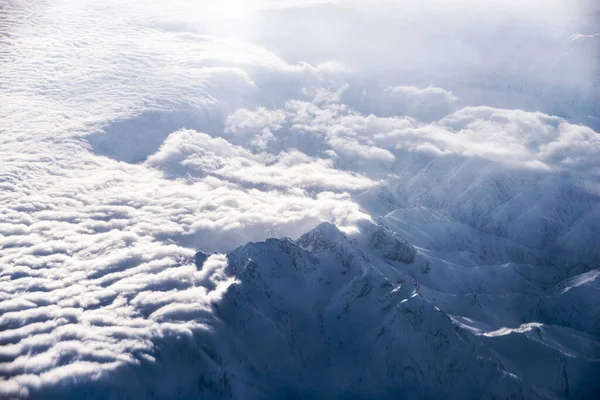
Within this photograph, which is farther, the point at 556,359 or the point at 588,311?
the point at 588,311

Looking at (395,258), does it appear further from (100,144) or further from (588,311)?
(100,144)

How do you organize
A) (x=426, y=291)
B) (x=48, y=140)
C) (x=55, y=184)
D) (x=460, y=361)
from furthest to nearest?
(x=48, y=140), (x=55, y=184), (x=426, y=291), (x=460, y=361)

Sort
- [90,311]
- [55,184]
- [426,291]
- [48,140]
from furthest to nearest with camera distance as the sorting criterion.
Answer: [48,140]
[55,184]
[426,291]
[90,311]

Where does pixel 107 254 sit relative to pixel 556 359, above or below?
above

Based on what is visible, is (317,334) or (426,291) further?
(426,291)

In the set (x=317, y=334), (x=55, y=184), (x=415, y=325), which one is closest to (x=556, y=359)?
(x=415, y=325)

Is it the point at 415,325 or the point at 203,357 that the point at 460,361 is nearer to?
the point at 415,325

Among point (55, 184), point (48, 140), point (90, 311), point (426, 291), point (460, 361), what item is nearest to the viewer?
point (90, 311)

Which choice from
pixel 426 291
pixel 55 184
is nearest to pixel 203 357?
pixel 426 291

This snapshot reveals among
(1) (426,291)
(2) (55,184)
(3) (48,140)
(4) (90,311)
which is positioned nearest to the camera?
(4) (90,311)
